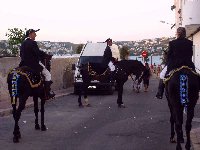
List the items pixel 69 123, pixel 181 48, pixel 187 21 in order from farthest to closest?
pixel 187 21, pixel 69 123, pixel 181 48

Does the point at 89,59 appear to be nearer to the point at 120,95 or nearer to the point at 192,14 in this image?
the point at 120,95

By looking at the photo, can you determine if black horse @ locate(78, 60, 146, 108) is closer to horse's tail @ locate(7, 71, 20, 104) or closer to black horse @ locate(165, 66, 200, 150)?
horse's tail @ locate(7, 71, 20, 104)

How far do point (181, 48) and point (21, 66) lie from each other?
3932 millimetres

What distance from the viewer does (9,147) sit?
9.68m

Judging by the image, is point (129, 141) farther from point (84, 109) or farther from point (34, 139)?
point (84, 109)

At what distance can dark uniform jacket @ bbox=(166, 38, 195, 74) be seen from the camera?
30.5 ft

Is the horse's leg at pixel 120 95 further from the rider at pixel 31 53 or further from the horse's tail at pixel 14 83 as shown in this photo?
the horse's tail at pixel 14 83

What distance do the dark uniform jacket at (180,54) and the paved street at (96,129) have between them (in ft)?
Answer: 5.77

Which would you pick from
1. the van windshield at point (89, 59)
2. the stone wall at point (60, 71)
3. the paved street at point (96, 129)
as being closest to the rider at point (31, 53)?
the paved street at point (96, 129)

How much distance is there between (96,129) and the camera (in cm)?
1221

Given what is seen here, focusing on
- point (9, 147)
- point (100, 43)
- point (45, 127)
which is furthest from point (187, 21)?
point (9, 147)

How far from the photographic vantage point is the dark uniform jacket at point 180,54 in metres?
9.29

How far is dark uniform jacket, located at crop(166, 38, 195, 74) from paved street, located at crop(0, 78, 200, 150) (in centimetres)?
176

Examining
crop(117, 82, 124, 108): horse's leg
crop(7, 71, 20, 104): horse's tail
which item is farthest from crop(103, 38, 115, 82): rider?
crop(7, 71, 20, 104): horse's tail
